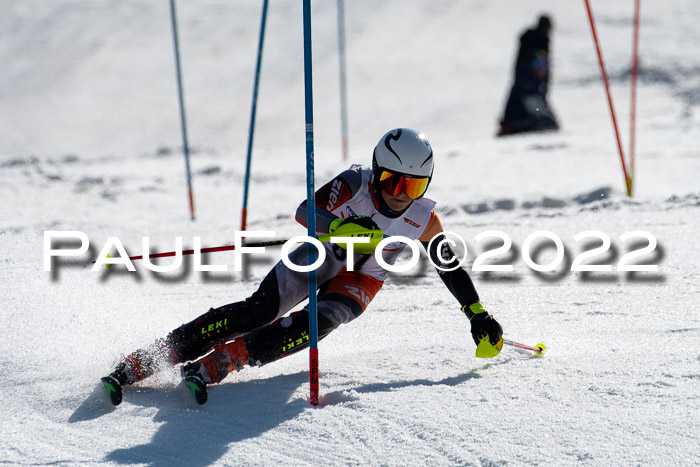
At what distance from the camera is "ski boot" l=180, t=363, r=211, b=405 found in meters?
3.08

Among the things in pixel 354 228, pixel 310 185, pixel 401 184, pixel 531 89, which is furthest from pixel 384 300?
pixel 531 89

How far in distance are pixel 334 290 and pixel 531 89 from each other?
12061 millimetres

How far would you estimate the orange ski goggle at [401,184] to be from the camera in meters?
3.59

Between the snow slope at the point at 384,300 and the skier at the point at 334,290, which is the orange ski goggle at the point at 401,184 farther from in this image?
the snow slope at the point at 384,300

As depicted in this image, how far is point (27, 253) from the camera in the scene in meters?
5.36

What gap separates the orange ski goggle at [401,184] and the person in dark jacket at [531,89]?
11.2 m

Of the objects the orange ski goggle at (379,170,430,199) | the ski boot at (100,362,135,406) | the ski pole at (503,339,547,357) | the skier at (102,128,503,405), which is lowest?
the ski pole at (503,339,547,357)

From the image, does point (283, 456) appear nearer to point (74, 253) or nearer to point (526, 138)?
point (74, 253)

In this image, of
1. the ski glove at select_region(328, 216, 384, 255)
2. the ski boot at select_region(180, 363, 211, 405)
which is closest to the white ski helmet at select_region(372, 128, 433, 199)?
the ski glove at select_region(328, 216, 384, 255)

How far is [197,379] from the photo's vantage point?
3094mm

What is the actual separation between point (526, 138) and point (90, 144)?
10.7 metres

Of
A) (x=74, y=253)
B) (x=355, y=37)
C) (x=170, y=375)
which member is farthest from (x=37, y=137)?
(x=170, y=375)

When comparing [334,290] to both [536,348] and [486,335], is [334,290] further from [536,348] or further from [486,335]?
[536,348]

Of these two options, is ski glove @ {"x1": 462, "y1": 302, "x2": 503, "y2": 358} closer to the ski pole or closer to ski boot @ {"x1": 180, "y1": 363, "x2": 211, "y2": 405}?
the ski pole
